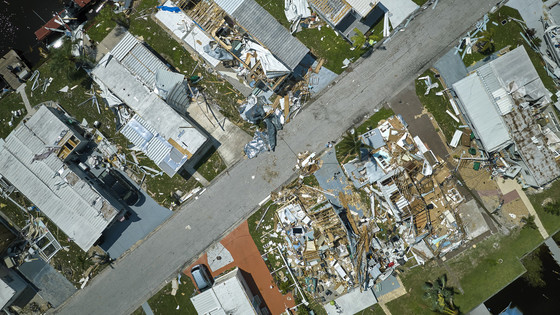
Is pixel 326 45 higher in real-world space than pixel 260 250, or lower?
higher

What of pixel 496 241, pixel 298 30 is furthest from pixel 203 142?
pixel 496 241

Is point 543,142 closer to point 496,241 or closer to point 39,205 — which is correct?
point 496,241

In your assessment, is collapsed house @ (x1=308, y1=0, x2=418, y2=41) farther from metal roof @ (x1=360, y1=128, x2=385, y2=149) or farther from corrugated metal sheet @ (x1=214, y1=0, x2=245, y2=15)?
metal roof @ (x1=360, y1=128, x2=385, y2=149)

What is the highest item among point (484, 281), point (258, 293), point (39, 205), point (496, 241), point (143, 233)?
point (39, 205)

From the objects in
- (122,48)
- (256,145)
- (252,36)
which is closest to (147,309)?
(256,145)

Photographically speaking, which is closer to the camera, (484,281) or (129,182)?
(484,281)

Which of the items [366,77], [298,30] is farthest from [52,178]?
[366,77]
